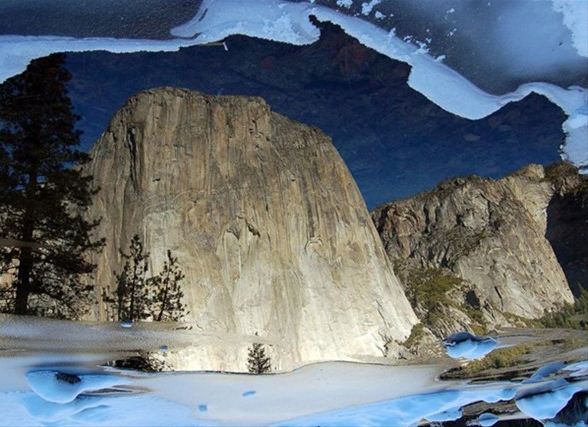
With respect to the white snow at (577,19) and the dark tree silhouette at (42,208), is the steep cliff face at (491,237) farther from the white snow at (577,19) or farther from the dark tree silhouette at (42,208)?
the dark tree silhouette at (42,208)

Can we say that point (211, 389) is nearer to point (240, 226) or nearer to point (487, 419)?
point (240, 226)

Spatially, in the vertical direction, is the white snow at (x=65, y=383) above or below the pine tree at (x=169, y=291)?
below

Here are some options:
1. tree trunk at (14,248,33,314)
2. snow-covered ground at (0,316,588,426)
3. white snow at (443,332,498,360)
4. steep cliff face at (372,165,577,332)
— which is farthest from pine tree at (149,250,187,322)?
white snow at (443,332,498,360)

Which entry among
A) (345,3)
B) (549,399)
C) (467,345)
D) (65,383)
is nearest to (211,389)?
(65,383)

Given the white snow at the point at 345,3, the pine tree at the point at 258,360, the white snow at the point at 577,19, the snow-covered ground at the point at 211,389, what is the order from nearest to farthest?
the pine tree at the point at 258,360
the white snow at the point at 345,3
the white snow at the point at 577,19
the snow-covered ground at the point at 211,389

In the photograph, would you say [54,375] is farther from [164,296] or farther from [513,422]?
[513,422]

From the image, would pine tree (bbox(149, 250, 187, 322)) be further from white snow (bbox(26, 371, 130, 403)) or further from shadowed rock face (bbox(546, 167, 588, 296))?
shadowed rock face (bbox(546, 167, 588, 296))

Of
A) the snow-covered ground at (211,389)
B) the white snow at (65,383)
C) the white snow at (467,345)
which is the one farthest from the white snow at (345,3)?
the white snow at (65,383)
